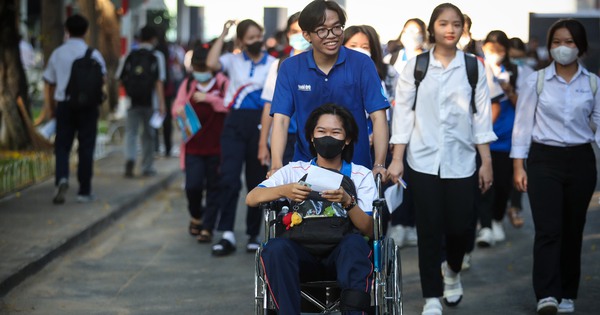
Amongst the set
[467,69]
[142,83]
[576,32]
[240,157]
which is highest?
Result: [576,32]

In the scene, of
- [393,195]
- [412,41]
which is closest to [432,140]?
[393,195]

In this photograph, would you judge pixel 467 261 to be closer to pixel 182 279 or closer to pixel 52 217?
pixel 182 279

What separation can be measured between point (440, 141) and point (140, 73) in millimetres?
8499

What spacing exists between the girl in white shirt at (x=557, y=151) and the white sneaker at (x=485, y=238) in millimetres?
2815

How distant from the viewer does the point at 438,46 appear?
772cm

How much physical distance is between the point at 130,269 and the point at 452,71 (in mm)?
3502

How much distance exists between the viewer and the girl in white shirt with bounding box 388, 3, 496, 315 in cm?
768

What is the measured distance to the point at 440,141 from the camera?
7.70 m

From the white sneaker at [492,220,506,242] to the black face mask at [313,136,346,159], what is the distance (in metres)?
4.97

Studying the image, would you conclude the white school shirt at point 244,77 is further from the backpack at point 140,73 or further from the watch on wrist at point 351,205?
the backpack at point 140,73

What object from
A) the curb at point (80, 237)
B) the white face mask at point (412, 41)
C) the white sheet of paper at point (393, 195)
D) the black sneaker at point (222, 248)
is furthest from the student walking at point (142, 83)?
the white sheet of paper at point (393, 195)

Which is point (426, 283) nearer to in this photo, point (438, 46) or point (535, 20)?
point (438, 46)

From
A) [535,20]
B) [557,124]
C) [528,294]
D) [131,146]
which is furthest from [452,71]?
[535,20]

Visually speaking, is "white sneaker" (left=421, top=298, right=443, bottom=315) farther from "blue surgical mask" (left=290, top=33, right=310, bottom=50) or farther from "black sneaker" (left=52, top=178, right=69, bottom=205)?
"black sneaker" (left=52, top=178, right=69, bottom=205)
